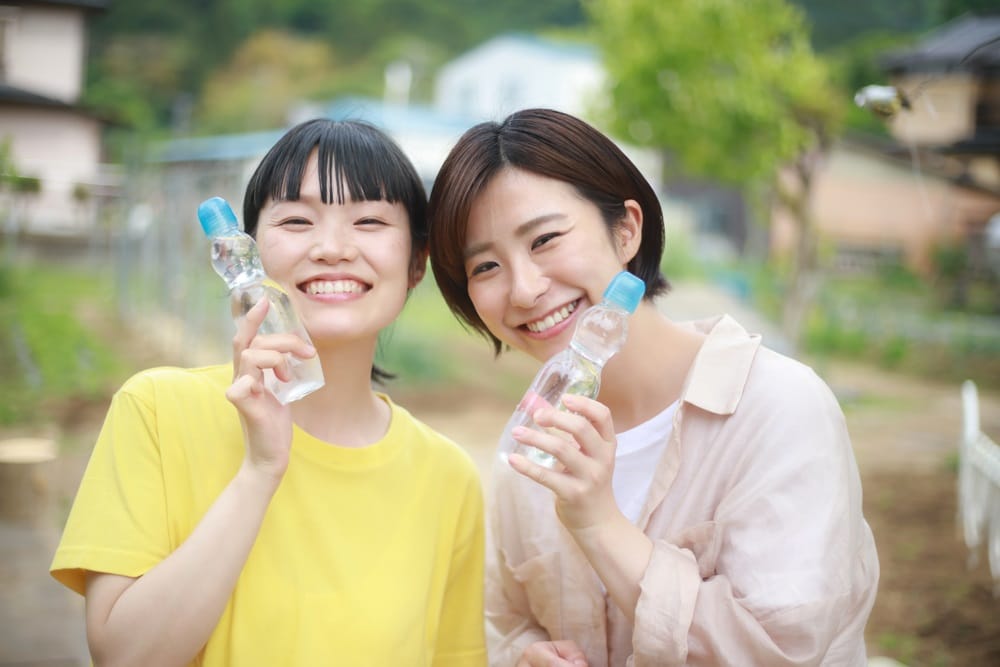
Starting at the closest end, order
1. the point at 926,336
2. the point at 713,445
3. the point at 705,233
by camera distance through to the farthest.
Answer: the point at 713,445 < the point at 926,336 < the point at 705,233

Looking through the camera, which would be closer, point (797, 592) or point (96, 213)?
point (797, 592)

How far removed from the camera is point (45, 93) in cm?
408

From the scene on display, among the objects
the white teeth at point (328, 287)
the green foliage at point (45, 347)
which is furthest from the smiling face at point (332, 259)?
the green foliage at point (45, 347)

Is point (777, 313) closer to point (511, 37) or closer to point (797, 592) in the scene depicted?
point (511, 37)

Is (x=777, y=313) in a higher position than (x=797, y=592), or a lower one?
lower

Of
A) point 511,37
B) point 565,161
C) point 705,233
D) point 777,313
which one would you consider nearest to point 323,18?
point 511,37

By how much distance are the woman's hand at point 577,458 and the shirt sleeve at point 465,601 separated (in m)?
0.42

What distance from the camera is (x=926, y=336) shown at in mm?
16875

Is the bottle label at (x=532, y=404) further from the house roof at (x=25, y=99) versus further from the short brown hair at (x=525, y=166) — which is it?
the house roof at (x=25, y=99)

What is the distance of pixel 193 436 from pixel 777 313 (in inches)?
691

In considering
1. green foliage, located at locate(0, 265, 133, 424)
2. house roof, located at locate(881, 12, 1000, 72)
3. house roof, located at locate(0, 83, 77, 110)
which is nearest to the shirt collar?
house roof, located at locate(0, 83, 77, 110)

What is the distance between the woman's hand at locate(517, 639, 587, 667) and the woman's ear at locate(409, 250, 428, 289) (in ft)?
2.55

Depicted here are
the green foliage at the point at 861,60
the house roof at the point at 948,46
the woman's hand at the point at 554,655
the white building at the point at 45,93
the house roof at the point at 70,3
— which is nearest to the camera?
the woman's hand at the point at 554,655

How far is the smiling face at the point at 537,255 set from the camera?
1.85 metres
